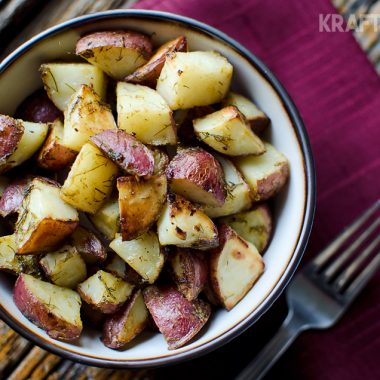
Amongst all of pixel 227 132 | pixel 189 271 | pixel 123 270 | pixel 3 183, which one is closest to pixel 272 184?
pixel 227 132

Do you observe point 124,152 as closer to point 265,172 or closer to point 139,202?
point 139,202

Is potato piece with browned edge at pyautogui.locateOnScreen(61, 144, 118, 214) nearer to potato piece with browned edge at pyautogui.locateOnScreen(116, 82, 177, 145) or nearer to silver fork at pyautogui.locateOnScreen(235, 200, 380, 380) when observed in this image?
potato piece with browned edge at pyautogui.locateOnScreen(116, 82, 177, 145)

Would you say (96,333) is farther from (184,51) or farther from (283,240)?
(184,51)

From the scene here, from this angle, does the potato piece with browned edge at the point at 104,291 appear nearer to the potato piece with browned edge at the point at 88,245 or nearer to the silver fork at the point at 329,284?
the potato piece with browned edge at the point at 88,245

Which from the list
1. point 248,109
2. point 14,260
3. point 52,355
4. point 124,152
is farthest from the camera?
point 52,355

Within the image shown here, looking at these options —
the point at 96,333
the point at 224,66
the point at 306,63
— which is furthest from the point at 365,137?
the point at 96,333
